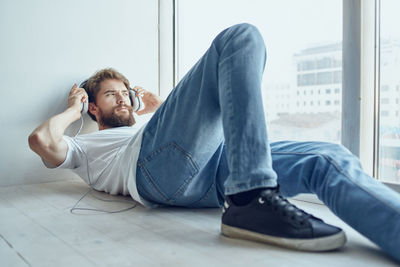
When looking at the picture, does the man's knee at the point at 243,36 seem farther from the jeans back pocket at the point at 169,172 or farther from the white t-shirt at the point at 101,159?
the white t-shirt at the point at 101,159

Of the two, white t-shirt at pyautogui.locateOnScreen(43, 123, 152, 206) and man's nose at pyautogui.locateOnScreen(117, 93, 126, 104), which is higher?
man's nose at pyautogui.locateOnScreen(117, 93, 126, 104)

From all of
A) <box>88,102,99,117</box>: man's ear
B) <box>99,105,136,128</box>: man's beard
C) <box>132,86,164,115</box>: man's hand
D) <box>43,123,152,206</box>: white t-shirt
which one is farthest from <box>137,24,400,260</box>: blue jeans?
<box>132,86,164,115</box>: man's hand

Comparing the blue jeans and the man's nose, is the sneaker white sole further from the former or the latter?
the man's nose

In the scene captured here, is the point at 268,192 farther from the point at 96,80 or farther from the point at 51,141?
the point at 96,80

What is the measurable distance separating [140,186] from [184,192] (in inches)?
6.6

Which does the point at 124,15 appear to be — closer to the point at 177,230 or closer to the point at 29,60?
the point at 29,60

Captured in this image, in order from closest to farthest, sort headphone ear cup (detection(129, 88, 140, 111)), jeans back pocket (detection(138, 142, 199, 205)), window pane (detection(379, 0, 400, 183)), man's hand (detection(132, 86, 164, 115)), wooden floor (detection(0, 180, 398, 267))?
wooden floor (detection(0, 180, 398, 267))
jeans back pocket (detection(138, 142, 199, 205))
window pane (detection(379, 0, 400, 183))
headphone ear cup (detection(129, 88, 140, 111))
man's hand (detection(132, 86, 164, 115))

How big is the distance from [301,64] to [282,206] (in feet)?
3.36

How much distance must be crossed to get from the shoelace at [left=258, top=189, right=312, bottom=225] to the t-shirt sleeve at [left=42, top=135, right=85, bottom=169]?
91 cm

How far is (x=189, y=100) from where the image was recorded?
113cm

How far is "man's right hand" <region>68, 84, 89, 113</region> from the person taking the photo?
1.78 metres

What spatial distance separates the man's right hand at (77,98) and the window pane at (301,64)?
92 cm

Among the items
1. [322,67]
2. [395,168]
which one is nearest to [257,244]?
[395,168]

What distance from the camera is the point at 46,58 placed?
6.47 ft
